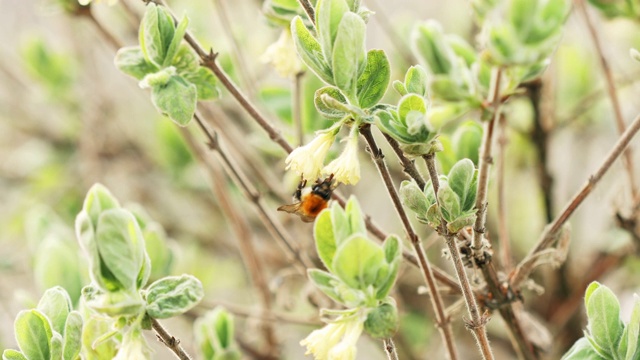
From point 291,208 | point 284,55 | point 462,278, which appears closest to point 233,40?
point 284,55

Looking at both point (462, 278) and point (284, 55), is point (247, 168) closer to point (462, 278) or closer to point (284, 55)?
point (284, 55)

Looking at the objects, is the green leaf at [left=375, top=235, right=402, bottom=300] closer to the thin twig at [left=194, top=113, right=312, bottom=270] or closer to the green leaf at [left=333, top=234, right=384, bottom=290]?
the green leaf at [left=333, top=234, right=384, bottom=290]

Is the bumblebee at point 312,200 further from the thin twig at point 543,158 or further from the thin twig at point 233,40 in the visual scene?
the thin twig at point 543,158

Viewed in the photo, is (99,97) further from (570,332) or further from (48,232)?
(570,332)

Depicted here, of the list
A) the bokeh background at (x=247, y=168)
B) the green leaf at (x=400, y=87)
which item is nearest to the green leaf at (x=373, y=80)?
the green leaf at (x=400, y=87)

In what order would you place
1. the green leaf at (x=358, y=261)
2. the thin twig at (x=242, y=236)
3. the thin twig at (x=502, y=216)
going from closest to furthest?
the green leaf at (x=358, y=261) → the thin twig at (x=502, y=216) → the thin twig at (x=242, y=236)

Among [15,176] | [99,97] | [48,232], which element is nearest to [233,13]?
[99,97]

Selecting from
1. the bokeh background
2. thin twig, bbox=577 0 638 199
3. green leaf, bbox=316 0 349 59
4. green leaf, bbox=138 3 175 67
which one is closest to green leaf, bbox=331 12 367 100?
green leaf, bbox=316 0 349 59
